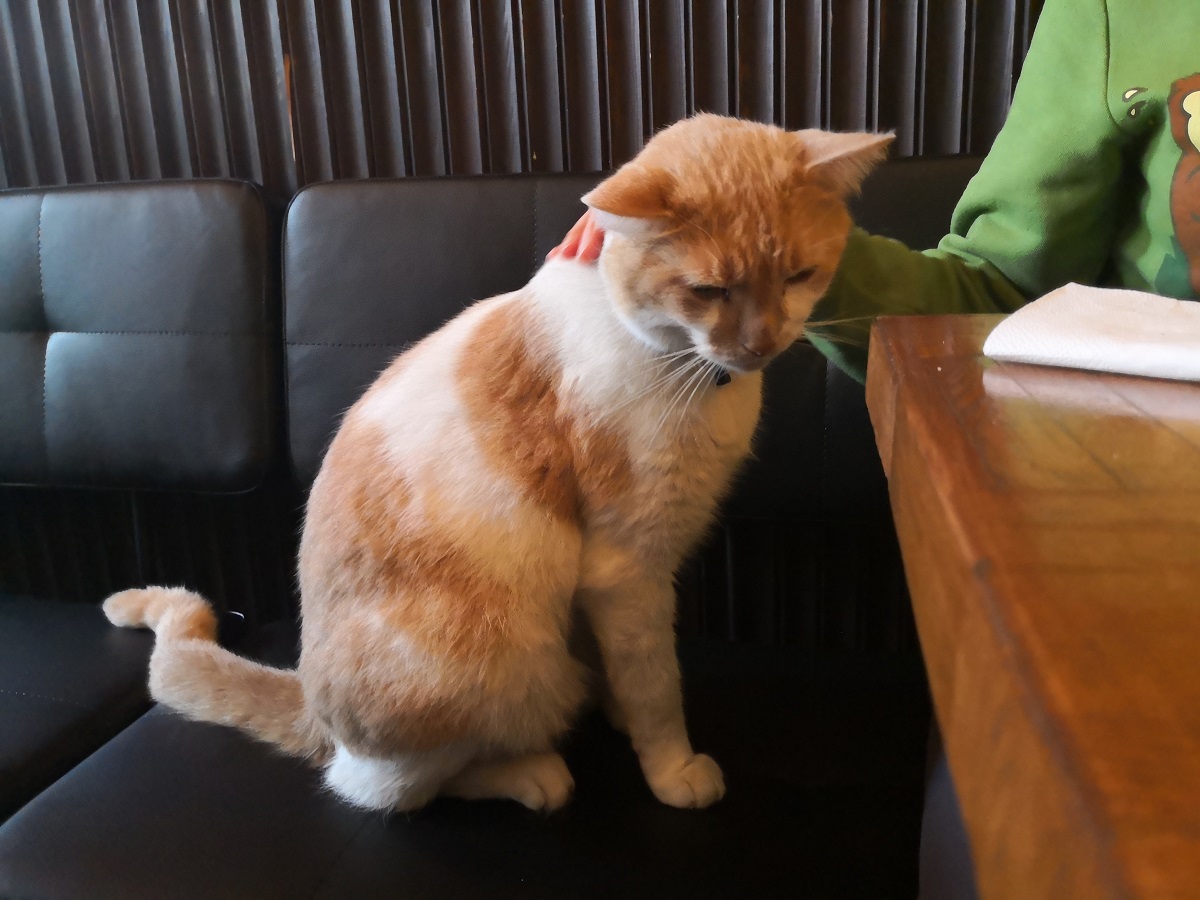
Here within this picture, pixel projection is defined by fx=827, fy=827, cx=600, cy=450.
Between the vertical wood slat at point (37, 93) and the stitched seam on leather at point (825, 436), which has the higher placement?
the vertical wood slat at point (37, 93)

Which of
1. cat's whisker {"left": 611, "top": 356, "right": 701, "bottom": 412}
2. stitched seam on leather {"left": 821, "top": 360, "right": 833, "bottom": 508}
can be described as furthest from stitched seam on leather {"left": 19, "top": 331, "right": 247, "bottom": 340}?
stitched seam on leather {"left": 821, "top": 360, "right": 833, "bottom": 508}

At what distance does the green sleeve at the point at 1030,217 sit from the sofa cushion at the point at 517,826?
1.44 ft

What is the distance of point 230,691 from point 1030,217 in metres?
1.06

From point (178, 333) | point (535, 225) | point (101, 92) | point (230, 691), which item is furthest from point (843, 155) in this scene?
point (101, 92)

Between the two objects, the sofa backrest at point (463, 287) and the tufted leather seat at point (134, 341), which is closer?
the sofa backrest at point (463, 287)

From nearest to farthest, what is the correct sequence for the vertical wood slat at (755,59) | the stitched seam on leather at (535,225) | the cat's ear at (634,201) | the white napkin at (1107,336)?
the white napkin at (1107,336), the cat's ear at (634,201), the stitched seam on leather at (535,225), the vertical wood slat at (755,59)

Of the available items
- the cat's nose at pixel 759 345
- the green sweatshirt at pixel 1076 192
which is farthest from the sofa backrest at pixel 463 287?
the cat's nose at pixel 759 345

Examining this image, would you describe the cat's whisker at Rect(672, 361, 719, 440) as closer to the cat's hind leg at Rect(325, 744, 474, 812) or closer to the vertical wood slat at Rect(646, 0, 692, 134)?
the cat's hind leg at Rect(325, 744, 474, 812)

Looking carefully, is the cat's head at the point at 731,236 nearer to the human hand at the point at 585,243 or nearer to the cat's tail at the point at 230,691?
the human hand at the point at 585,243

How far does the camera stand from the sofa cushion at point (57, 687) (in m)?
0.99

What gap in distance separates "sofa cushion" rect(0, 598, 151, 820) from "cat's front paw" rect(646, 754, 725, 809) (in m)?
0.72

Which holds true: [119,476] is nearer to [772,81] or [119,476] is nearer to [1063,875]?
[772,81]

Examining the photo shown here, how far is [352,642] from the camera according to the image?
833 mm

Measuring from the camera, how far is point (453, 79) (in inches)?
57.6
